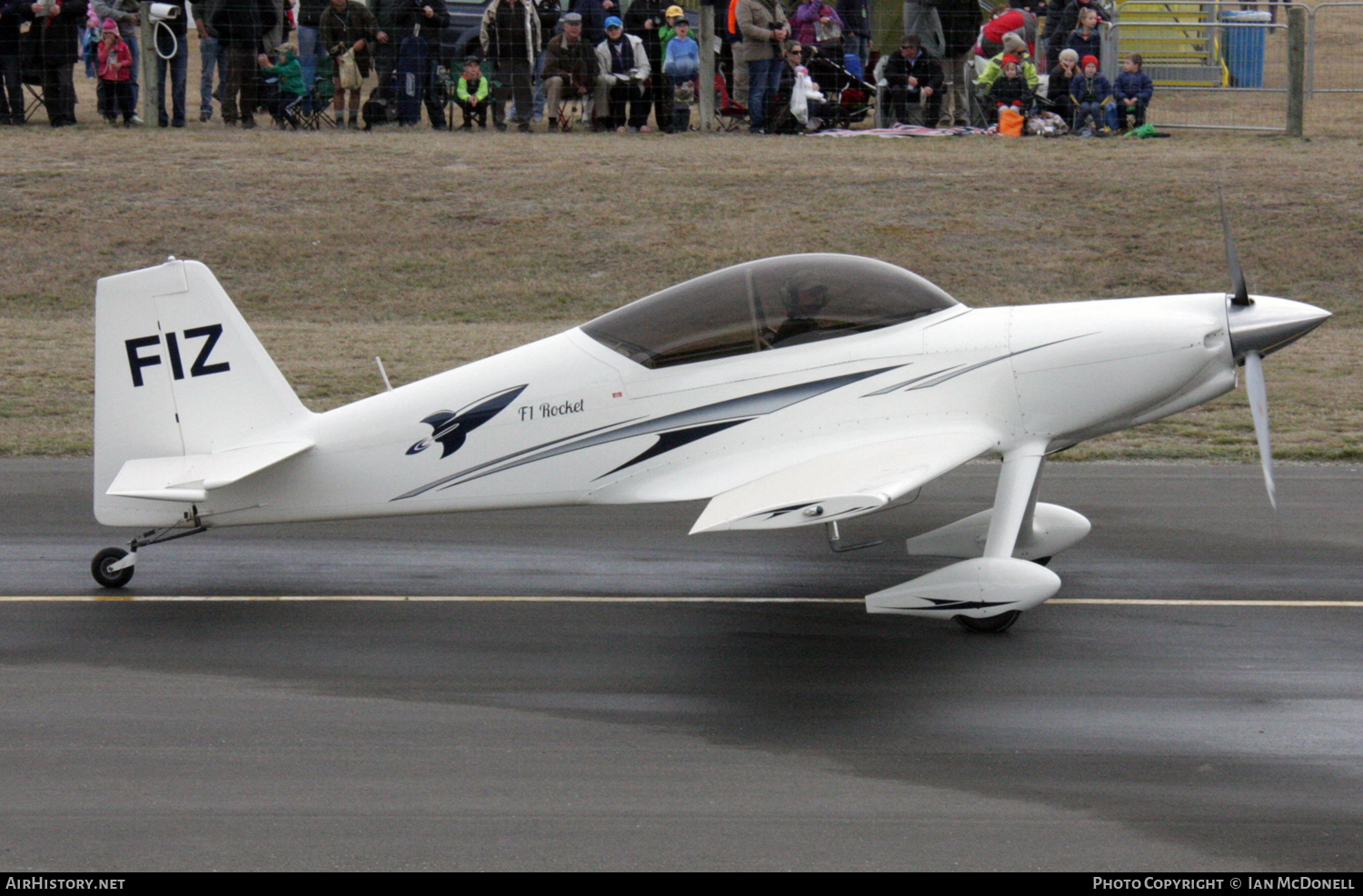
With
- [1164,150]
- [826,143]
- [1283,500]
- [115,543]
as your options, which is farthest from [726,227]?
[115,543]

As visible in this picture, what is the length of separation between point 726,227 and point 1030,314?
1240 centimetres

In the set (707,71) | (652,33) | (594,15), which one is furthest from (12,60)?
(707,71)

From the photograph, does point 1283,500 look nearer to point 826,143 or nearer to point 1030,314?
point 1030,314

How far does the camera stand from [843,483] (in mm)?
7602

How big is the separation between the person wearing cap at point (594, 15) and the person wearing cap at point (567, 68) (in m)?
0.30

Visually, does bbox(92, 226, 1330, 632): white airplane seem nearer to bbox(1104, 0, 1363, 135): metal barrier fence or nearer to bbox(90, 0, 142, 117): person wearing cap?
bbox(90, 0, 142, 117): person wearing cap

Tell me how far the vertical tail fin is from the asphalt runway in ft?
3.23

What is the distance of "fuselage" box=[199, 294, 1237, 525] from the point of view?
8156 mm

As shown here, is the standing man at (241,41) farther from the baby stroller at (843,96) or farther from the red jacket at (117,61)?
the baby stroller at (843,96)

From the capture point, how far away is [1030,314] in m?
8.34

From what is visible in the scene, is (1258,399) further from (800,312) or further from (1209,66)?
(1209,66)

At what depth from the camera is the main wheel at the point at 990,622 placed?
7.98 meters

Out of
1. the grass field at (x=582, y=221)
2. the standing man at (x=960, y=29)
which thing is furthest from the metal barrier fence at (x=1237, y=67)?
the standing man at (x=960, y=29)

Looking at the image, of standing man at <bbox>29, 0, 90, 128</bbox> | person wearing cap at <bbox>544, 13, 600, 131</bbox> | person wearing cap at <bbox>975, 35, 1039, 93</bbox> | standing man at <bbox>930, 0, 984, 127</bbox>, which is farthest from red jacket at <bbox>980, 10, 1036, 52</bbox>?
standing man at <bbox>29, 0, 90, 128</bbox>
